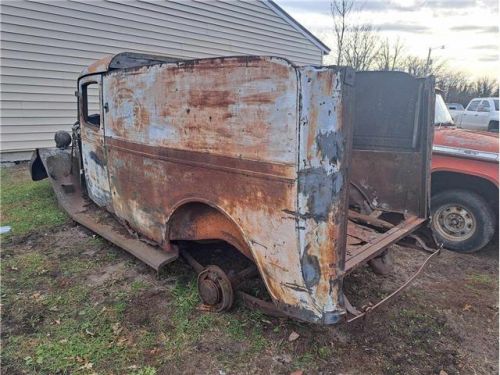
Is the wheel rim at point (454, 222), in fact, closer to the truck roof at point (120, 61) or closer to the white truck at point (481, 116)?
the truck roof at point (120, 61)

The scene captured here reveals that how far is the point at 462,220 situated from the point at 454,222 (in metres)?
0.09

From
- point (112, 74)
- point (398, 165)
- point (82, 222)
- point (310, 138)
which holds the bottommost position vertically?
point (82, 222)

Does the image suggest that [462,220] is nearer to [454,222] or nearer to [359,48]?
A: [454,222]

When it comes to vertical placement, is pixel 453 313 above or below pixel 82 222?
below

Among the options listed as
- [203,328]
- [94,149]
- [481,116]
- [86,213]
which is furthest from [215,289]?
[481,116]

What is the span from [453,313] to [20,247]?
4.68 meters

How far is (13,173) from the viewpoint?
312 inches

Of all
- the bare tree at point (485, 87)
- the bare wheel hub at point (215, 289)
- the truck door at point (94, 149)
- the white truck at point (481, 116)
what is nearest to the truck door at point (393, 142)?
the bare wheel hub at point (215, 289)

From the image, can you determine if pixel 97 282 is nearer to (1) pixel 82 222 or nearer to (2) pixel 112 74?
(1) pixel 82 222

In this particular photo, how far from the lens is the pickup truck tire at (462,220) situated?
4328 millimetres

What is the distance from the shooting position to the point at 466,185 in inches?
177

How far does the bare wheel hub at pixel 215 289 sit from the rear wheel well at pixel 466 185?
317 centimetres

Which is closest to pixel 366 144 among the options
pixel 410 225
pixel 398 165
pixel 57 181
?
pixel 398 165

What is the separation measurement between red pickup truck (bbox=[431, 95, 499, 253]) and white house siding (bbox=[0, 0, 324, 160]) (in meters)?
8.17
